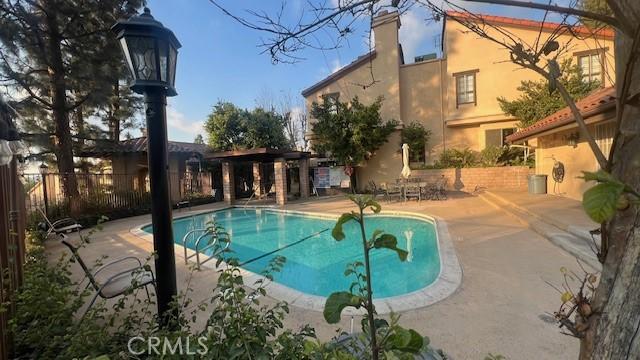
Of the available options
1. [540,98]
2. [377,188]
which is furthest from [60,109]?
[540,98]

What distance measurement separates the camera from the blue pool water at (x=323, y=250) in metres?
6.05

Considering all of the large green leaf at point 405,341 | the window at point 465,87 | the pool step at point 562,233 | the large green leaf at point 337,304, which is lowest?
the pool step at point 562,233

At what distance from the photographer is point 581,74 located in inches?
583

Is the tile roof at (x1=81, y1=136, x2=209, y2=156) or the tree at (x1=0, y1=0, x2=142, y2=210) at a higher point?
the tree at (x1=0, y1=0, x2=142, y2=210)

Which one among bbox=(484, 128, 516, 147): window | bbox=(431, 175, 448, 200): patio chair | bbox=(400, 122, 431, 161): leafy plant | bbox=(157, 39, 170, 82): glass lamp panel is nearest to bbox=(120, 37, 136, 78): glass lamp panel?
bbox=(157, 39, 170, 82): glass lamp panel

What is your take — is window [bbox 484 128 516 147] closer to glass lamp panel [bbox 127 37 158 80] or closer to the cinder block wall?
the cinder block wall

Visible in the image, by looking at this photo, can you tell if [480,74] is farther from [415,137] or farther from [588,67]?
[415,137]

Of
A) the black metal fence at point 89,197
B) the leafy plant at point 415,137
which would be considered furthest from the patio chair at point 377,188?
the black metal fence at point 89,197

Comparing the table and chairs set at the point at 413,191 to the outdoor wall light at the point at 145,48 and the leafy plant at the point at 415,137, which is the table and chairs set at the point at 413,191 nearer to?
the leafy plant at the point at 415,137

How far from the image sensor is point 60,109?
1170 centimetres

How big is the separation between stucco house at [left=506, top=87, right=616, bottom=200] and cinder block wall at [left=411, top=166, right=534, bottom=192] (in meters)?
1.68

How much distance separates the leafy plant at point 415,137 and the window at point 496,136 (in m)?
3.10

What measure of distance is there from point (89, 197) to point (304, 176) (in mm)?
10159

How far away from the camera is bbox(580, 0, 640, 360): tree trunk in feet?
2.70
